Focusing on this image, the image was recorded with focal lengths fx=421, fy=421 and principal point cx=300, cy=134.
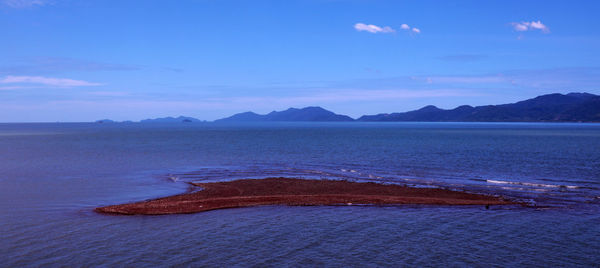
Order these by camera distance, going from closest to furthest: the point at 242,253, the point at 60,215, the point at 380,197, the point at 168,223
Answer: the point at 242,253, the point at 168,223, the point at 60,215, the point at 380,197

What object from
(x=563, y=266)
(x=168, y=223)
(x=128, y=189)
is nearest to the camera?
(x=563, y=266)

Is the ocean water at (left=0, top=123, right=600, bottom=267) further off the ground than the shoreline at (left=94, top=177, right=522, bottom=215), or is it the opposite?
the shoreline at (left=94, top=177, right=522, bottom=215)

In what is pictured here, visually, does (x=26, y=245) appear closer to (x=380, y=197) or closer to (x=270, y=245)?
(x=270, y=245)

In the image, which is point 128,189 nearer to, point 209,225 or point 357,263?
point 209,225

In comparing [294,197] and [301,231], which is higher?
[294,197]

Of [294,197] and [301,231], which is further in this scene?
[294,197]

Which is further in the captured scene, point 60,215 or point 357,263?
point 60,215

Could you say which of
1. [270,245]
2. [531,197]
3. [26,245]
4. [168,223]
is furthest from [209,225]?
[531,197]

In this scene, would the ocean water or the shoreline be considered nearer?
the ocean water
